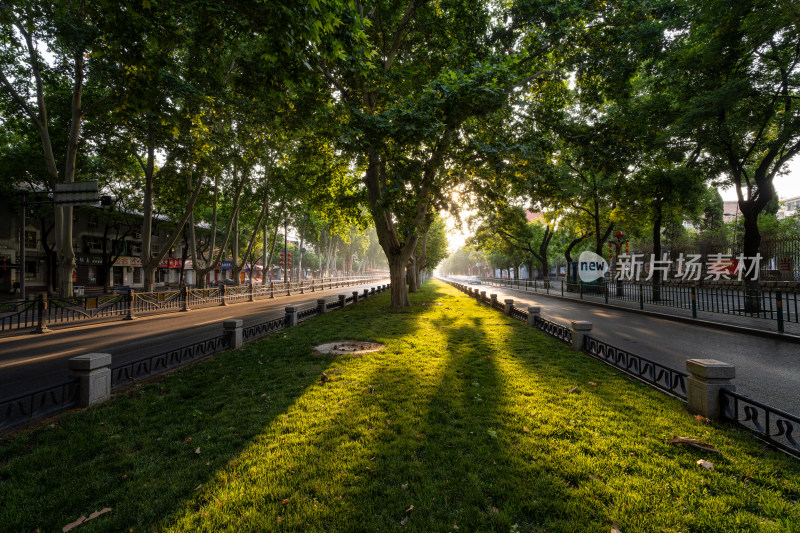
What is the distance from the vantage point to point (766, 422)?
12.2 ft

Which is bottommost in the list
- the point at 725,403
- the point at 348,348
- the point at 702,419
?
the point at 348,348

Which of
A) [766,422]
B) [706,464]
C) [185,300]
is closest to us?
[706,464]

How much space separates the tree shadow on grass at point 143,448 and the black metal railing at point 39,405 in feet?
1.03

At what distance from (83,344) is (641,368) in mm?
16021

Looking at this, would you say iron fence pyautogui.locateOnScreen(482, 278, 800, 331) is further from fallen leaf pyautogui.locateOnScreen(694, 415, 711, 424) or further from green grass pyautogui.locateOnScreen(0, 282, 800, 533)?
green grass pyautogui.locateOnScreen(0, 282, 800, 533)

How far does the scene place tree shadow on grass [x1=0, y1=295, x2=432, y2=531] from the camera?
115 inches

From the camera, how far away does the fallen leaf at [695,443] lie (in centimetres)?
368

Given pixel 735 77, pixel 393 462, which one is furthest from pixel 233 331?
pixel 735 77

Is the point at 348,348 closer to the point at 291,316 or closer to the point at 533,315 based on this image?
the point at 291,316

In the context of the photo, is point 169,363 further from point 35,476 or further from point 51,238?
point 51,238

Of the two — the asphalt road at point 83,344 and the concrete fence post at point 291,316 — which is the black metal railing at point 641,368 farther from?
the asphalt road at point 83,344

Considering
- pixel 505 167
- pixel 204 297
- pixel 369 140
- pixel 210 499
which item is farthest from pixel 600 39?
pixel 204 297

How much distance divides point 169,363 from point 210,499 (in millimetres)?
5738

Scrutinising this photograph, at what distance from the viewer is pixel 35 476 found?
3412 mm
